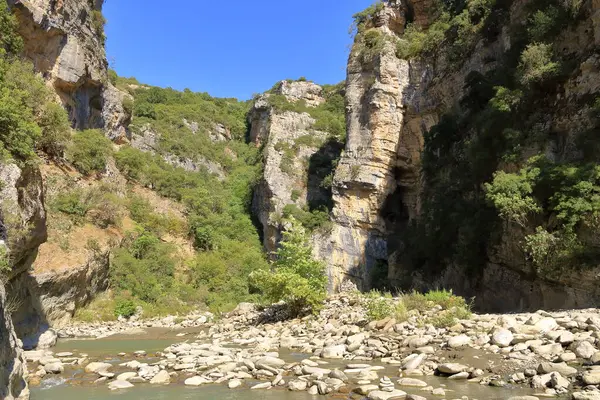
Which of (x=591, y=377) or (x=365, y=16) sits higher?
(x=365, y=16)

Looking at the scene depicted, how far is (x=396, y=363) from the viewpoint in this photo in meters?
9.34

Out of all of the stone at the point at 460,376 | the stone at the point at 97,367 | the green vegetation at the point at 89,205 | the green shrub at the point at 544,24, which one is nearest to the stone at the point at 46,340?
the stone at the point at 97,367

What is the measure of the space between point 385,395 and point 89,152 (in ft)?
105

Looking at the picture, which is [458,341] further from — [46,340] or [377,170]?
[377,170]

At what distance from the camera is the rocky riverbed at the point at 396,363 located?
720 cm

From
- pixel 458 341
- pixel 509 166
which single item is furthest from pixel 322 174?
pixel 458 341

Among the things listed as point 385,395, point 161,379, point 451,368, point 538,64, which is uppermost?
point 538,64

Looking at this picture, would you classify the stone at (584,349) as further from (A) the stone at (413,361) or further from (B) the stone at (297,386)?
(B) the stone at (297,386)

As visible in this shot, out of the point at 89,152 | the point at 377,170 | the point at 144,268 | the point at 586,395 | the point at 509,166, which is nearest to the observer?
the point at 586,395

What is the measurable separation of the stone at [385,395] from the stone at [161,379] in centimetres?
437

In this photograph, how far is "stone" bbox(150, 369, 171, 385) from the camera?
29.4 ft

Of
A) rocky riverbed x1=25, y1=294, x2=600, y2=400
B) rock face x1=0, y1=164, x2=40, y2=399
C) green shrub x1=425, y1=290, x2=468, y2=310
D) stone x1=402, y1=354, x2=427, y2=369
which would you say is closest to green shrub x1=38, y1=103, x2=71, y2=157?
rock face x1=0, y1=164, x2=40, y2=399

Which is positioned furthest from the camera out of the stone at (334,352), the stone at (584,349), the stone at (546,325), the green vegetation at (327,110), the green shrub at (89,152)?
the green vegetation at (327,110)

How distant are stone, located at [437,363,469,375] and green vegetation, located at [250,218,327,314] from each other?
9.45m
